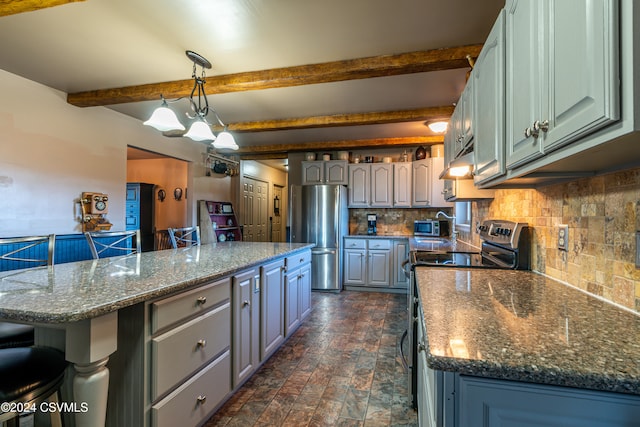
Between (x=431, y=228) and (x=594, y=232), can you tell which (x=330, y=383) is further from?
(x=431, y=228)

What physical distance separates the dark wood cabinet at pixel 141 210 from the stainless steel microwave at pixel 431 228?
5.24 m

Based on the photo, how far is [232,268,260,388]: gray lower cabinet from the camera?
1921mm

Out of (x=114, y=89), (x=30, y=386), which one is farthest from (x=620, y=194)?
(x=114, y=89)

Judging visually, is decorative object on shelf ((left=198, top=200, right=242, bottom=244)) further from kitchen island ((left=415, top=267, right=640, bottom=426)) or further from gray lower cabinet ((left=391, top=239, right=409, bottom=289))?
kitchen island ((left=415, top=267, right=640, bottom=426))

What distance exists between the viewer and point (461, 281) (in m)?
1.47

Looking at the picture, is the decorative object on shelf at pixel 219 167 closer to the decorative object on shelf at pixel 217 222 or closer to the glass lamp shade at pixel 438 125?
the decorative object on shelf at pixel 217 222

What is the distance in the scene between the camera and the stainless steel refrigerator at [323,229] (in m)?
4.86

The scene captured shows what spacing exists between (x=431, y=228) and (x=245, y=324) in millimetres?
3607

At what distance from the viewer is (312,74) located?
8.71 ft

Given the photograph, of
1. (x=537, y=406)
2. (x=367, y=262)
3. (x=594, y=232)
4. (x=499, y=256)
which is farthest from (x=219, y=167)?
(x=537, y=406)

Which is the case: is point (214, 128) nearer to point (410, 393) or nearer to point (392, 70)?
point (392, 70)

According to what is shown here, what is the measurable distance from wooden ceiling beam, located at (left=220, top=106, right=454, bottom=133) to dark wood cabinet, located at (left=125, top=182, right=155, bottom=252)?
8.75ft

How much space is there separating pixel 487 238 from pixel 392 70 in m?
1.56

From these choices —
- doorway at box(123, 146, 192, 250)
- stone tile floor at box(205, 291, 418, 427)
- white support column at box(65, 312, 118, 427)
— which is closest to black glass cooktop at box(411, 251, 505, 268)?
stone tile floor at box(205, 291, 418, 427)
